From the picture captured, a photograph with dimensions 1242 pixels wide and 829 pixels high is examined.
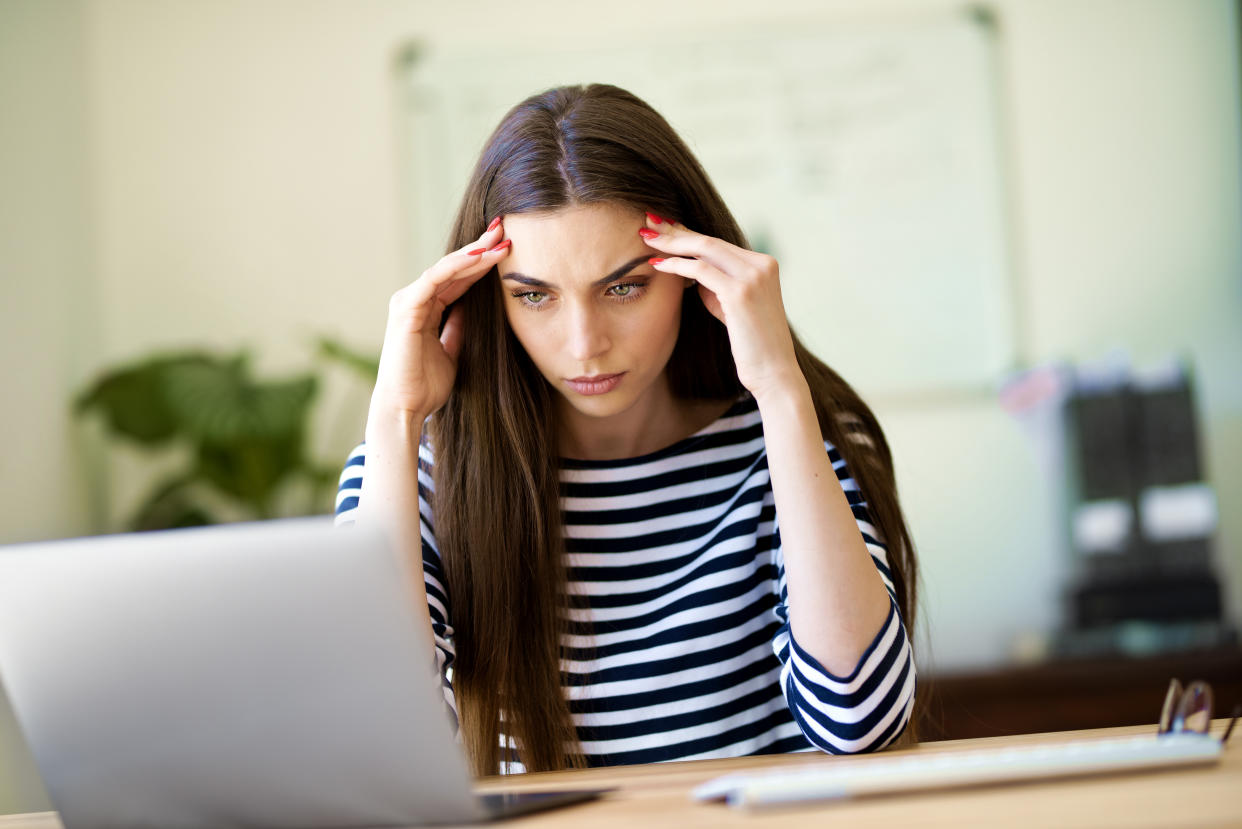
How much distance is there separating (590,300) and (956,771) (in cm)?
59

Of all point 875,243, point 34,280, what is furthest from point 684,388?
point 34,280

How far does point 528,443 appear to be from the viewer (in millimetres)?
1217

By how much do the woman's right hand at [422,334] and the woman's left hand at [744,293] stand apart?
17 centimetres

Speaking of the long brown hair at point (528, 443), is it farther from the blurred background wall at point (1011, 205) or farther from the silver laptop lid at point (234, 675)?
the blurred background wall at point (1011, 205)

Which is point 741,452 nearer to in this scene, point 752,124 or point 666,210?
point 666,210

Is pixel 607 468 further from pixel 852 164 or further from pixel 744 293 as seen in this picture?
pixel 852 164

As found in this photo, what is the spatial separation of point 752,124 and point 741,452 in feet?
5.54

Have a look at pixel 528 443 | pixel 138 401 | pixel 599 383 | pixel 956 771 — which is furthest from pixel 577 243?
pixel 138 401

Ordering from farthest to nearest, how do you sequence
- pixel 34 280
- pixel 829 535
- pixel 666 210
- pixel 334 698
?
pixel 34 280 → pixel 666 210 → pixel 829 535 → pixel 334 698

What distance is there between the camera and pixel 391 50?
277 centimetres

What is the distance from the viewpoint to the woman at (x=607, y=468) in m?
1.06

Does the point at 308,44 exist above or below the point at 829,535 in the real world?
above

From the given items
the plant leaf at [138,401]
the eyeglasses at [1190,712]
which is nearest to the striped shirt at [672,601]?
the eyeglasses at [1190,712]

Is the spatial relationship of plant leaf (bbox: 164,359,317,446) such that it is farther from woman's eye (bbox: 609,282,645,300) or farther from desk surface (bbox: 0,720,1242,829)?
desk surface (bbox: 0,720,1242,829)
